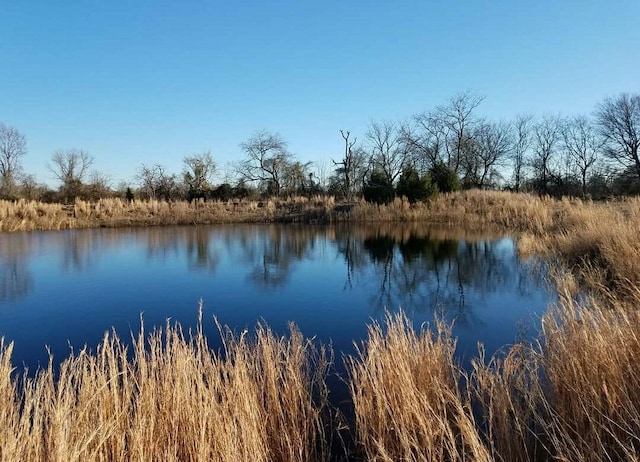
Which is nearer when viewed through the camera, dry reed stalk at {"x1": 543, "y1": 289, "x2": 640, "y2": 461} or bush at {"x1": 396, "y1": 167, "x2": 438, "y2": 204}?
dry reed stalk at {"x1": 543, "y1": 289, "x2": 640, "y2": 461}

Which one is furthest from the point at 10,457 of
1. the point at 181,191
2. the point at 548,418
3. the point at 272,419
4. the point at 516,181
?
the point at 516,181

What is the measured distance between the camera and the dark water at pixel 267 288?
5.86 metres

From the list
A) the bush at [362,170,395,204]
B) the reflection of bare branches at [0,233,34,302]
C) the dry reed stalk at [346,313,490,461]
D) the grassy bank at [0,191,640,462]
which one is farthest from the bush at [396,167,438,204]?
the dry reed stalk at [346,313,490,461]

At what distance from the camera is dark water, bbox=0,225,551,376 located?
586 centimetres

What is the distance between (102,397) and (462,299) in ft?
20.7

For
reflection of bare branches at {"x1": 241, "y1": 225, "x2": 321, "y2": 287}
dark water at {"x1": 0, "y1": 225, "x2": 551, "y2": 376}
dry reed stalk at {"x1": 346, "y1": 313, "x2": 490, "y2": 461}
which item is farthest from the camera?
reflection of bare branches at {"x1": 241, "y1": 225, "x2": 321, "y2": 287}

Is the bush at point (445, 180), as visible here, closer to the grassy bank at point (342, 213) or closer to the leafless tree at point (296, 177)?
the grassy bank at point (342, 213)

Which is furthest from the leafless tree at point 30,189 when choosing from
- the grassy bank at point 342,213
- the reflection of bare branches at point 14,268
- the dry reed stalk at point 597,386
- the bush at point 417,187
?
the dry reed stalk at point 597,386

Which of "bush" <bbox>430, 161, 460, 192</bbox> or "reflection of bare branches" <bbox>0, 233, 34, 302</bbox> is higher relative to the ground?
"bush" <bbox>430, 161, 460, 192</bbox>

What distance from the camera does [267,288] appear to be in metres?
8.55

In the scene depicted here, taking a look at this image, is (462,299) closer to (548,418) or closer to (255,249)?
(548,418)

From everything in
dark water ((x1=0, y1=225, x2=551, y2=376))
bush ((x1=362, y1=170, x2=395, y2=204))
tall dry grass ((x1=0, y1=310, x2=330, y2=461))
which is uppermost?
bush ((x1=362, y1=170, x2=395, y2=204))

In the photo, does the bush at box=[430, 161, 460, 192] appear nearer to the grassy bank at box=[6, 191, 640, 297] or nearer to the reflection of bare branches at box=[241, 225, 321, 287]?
the grassy bank at box=[6, 191, 640, 297]

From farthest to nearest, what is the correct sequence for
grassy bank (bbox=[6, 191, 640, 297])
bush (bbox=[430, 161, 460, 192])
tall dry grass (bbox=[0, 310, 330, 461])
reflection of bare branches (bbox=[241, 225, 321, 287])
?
bush (bbox=[430, 161, 460, 192])
grassy bank (bbox=[6, 191, 640, 297])
reflection of bare branches (bbox=[241, 225, 321, 287])
tall dry grass (bbox=[0, 310, 330, 461])
